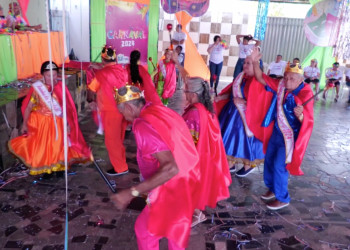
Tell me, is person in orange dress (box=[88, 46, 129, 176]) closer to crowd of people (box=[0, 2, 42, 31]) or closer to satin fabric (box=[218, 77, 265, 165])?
satin fabric (box=[218, 77, 265, 165])

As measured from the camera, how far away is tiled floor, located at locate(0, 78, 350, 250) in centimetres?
266

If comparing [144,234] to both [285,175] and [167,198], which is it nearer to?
[167,198]

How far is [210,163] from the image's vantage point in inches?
105

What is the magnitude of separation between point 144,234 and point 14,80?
4292 mm

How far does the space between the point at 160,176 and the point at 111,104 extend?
81.3 inches

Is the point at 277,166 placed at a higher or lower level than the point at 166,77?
lower

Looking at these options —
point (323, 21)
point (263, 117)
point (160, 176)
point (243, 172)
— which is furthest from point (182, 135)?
point (323, 21)

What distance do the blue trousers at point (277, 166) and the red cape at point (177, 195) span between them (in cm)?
152

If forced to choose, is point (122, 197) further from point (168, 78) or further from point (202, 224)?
point (168, 78)

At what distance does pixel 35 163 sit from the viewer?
3.32 meters

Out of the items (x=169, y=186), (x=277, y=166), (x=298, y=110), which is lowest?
(x=277, y=166)

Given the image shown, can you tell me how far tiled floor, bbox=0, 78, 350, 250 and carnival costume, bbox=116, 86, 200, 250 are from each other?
2.57 feet

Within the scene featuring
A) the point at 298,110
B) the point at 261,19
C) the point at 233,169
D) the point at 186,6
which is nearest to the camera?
the point at 298,110

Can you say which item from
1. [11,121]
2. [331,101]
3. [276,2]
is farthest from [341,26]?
[11,121]
